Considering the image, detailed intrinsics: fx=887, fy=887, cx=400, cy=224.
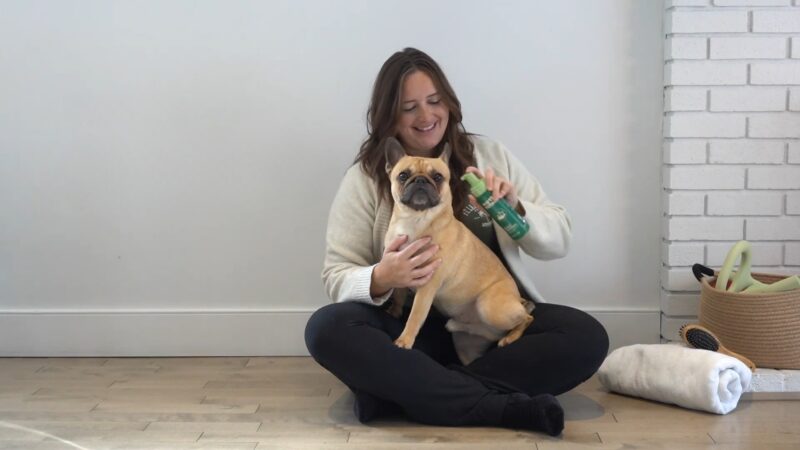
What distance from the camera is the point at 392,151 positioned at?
6.49 feet

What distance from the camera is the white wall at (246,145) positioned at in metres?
2.53

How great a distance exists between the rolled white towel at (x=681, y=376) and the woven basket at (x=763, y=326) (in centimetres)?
15

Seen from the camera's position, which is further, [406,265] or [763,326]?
[763,326]

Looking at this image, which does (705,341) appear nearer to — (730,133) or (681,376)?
(681,376)

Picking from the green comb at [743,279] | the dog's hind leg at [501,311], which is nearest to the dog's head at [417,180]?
the dog's hind leg at [501,311]

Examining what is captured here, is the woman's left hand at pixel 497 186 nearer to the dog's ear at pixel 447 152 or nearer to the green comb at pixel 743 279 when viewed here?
the dog's ear at pixel 447 152

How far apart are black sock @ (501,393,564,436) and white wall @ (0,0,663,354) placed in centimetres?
80

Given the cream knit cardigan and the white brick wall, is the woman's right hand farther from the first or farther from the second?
the white brick wall

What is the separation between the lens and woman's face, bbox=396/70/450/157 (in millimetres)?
2078

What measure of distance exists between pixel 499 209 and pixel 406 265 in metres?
0.24

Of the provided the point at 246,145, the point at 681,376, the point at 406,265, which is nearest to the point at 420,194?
the point at 406,265

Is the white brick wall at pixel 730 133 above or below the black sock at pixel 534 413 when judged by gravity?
above

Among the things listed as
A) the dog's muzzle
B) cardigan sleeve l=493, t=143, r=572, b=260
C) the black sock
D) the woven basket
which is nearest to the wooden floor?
the black sock

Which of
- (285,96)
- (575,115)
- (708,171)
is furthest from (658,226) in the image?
(285,96)
